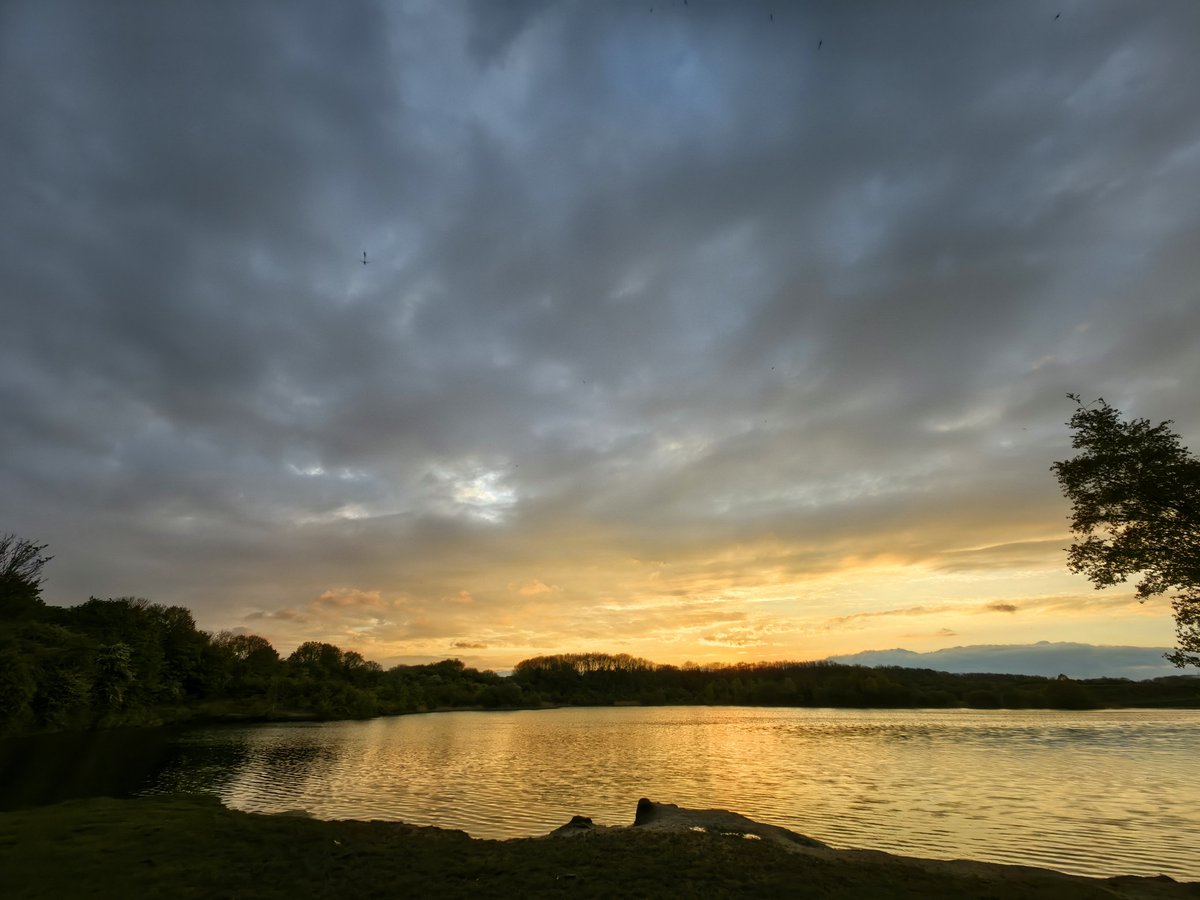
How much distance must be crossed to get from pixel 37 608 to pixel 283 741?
40728 millimetres

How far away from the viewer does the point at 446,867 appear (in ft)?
50.9

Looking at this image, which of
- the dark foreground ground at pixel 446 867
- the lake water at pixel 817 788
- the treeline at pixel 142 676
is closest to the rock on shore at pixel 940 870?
the dark foreground ground at pixel 446 867

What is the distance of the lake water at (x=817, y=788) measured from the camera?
78.8ft

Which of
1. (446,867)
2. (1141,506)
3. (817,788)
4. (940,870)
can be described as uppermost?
(1141,506)

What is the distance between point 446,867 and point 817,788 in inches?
1200

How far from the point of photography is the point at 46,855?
51.3 feet

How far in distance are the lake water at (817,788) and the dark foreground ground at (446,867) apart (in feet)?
21.4

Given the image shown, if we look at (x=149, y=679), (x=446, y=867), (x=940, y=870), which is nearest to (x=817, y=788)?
(x=940, y=870)

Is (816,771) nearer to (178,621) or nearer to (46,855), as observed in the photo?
(46,855)

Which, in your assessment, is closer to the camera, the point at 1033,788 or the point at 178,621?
the point at 1033,788

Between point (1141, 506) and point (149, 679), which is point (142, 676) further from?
point (1141, 506)

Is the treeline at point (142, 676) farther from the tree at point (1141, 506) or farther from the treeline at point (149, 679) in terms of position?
the tree at point (1141, 506)

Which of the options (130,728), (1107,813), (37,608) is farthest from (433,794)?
(130,728)

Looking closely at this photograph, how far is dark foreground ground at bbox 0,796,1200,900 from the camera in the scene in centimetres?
1352
